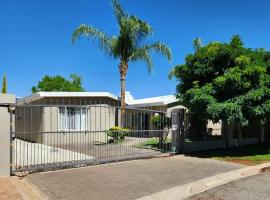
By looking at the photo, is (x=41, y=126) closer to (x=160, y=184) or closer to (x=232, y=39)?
(x=232, y=39)

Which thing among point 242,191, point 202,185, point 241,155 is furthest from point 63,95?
point 242,191

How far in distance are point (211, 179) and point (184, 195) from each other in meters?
1.96

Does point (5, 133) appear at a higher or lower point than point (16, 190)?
higher

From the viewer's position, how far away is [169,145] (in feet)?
51.8

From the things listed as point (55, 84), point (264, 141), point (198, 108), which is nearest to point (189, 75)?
point (198, 108)

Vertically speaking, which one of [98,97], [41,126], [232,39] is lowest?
[41,126]

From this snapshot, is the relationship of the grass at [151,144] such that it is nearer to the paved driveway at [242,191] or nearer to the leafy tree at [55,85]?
the paved driveway at [242,191]

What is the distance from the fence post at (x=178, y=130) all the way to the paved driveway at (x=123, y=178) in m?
1.95

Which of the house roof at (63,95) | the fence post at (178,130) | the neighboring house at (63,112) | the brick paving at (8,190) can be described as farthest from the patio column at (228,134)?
the brick paving at (8,190)

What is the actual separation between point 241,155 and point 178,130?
2829 mm

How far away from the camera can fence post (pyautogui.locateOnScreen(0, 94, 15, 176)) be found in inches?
374

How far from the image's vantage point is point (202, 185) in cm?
938

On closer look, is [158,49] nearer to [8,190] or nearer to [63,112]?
[63,112]

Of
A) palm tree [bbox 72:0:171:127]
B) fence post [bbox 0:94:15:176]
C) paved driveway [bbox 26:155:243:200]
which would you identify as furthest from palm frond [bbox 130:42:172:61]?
fence post [bbox 0:94:15:176]
